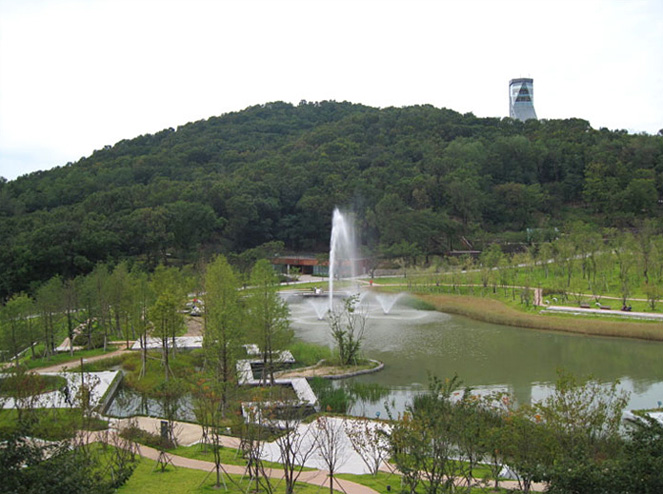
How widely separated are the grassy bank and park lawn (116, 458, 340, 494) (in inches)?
844

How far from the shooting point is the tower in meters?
112

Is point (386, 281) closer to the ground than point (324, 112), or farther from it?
closer to the ground

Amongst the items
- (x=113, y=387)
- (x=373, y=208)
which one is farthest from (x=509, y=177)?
(x=113, y=387)

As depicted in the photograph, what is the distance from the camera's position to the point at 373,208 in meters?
63.2

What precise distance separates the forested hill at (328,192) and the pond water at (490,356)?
2297 cm

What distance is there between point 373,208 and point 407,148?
71.2 ft

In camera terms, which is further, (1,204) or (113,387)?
(1,204)

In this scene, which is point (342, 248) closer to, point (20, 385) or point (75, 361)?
point (75, 361)

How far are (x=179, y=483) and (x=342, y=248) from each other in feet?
153

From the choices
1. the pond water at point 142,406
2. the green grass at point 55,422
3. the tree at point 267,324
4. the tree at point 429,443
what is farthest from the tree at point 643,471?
the tree at point 267,324

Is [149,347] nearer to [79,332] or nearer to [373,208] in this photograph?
[79,332]

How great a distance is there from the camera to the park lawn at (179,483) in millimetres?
10688

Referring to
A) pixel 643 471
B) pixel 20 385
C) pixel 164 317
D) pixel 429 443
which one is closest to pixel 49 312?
pixel 164 317

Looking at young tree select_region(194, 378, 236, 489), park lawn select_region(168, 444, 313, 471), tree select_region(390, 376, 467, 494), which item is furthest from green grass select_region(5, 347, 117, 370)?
tree select_region(390, 376, 467, 494)
